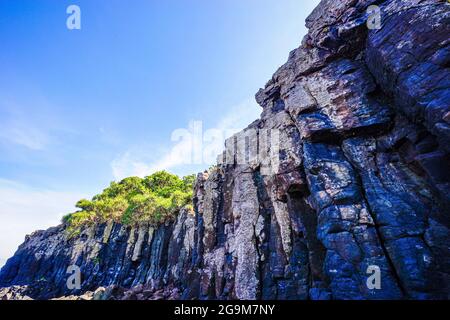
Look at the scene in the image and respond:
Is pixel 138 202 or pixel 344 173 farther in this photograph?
pixel 138 202

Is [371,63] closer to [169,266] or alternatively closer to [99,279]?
[169,266]

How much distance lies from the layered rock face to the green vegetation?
46.6 feet

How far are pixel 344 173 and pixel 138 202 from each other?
122ft

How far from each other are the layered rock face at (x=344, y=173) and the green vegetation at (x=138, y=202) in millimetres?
14206

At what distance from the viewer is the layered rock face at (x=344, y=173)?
9.38 m

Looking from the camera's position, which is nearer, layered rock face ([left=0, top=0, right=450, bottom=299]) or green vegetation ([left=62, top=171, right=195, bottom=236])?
layered rock face ([left=0, top=0, right=450, bottom=299])

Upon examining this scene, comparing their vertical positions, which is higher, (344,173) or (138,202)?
(138,202)

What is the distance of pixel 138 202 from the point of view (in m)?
42.0

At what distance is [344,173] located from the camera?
1241 centimetres

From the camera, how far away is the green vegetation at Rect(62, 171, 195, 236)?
37.4 m

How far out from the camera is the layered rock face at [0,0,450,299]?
9.38 m

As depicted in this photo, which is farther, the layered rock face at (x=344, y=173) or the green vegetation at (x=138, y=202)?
the green vegetation at (x=138, y=202)
